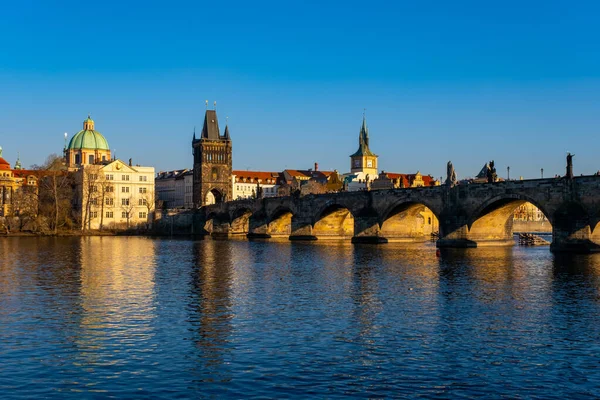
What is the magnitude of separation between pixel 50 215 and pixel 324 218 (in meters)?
50.1

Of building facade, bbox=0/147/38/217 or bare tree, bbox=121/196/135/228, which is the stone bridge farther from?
building facade, bbox=0/147/38/217

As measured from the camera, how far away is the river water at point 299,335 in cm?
1847

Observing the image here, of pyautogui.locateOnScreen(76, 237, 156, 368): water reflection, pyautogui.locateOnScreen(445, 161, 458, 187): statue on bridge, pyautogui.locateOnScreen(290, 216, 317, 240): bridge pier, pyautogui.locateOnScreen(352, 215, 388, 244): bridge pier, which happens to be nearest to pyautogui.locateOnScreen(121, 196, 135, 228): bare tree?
pyautogui.locateOnScreen(290, 216, 317, 240): bridge pier

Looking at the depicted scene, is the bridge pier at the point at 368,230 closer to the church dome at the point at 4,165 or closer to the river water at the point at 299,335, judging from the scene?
the river water at the point at 299,335

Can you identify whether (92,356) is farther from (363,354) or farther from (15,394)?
(363,354)

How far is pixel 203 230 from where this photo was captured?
490 ft

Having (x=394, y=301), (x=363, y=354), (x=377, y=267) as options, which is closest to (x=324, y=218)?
(x=377, y=267)

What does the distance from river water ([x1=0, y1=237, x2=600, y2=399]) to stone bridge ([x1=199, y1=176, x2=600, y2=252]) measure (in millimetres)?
18685

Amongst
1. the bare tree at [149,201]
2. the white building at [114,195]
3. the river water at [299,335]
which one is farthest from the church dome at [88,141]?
the river water at [299,335]

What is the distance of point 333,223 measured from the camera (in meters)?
111

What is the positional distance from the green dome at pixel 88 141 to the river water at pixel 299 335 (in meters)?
146

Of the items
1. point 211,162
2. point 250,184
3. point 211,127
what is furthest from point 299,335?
point 250,184

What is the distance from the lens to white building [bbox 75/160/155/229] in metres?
135

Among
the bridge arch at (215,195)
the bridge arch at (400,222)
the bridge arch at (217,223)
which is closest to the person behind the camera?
the bridge arch at (400,222)
